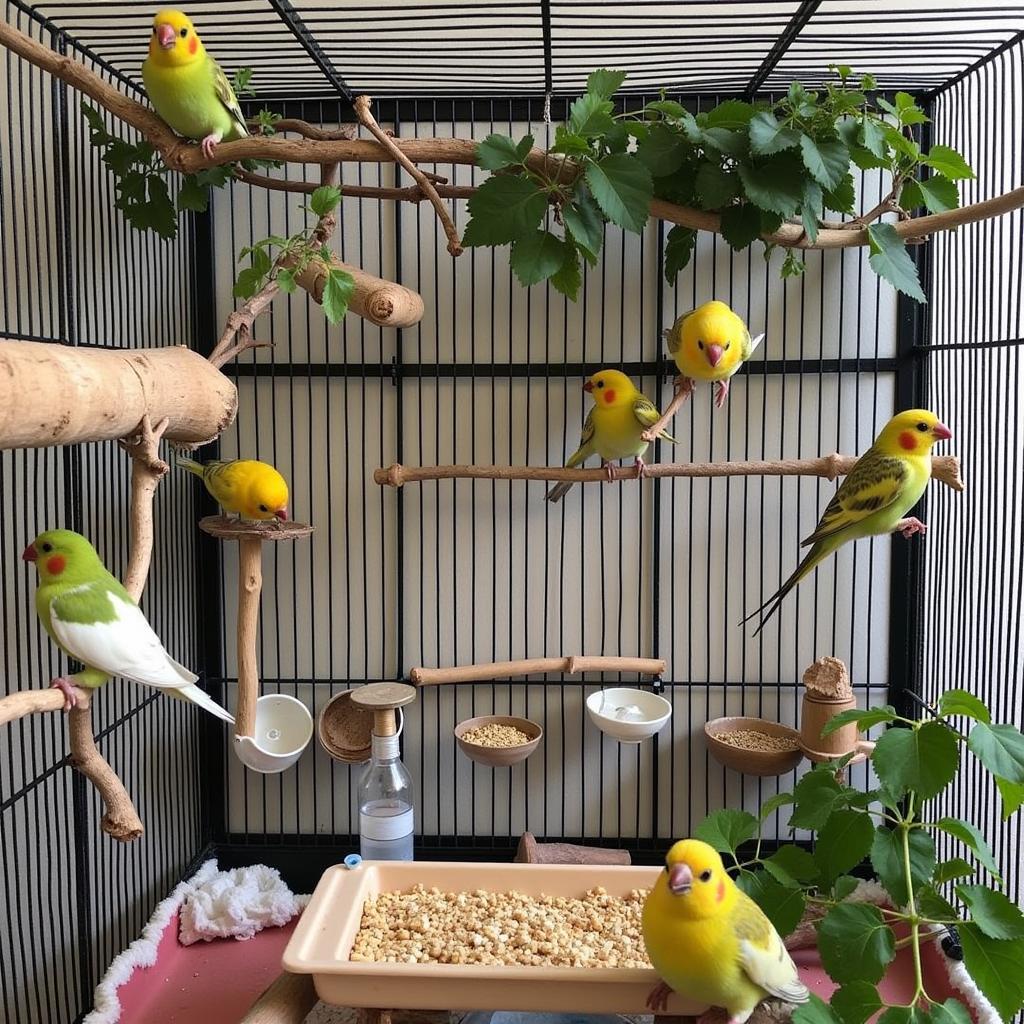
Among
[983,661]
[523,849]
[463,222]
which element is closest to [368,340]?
Result: [463,222]

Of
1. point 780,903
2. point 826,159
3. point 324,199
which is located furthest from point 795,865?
point 324,199

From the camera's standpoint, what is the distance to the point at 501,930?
1.64 m

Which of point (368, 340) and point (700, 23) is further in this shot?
point (368, 340)

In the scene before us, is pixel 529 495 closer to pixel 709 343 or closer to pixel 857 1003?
pixel 709 343

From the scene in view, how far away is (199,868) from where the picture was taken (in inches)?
90.8

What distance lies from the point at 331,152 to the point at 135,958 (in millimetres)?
1649

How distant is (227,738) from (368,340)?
109 cm

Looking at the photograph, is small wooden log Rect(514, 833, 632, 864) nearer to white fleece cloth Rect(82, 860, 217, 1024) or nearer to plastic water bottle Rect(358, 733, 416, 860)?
plastic water bottle Rect(358, 733, 416, 860)

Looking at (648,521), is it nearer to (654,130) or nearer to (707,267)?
(707,267)

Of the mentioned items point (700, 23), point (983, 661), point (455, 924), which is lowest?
point (455, 924)

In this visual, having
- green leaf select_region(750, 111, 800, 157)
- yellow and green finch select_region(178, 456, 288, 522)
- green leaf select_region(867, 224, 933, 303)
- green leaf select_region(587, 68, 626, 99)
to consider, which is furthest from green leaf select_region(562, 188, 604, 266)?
yellow and green finch select_region(178, 456, 288, 522)

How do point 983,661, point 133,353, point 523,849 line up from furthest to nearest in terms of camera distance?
point 523,849 → point 983,661 → point 133,353

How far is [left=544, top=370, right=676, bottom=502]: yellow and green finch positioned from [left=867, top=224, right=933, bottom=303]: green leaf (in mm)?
542

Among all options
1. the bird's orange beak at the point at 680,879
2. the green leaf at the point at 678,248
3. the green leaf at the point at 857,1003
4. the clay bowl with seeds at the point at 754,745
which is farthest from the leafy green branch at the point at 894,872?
the green leaf at the point at 678,248
